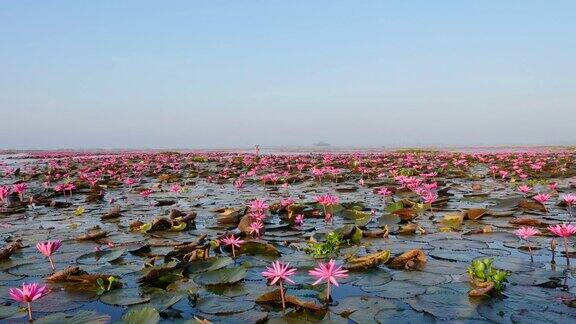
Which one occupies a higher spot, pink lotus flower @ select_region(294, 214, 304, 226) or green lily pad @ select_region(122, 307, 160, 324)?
green lily pad @ select_region(122, 307, 160, 324)

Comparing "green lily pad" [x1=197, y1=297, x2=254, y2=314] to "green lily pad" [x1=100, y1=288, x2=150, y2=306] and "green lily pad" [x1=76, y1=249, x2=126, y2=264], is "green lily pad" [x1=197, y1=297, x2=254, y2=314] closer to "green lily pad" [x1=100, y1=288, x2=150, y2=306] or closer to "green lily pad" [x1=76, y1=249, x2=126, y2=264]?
"green lily pad" [x1=100, y1=288, x2=150, y2=306]

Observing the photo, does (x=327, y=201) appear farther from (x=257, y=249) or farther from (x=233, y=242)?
(x=233, y=242)

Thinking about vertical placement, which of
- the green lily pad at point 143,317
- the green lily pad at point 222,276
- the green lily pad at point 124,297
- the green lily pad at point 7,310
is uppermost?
the green lily pad at point 143,317

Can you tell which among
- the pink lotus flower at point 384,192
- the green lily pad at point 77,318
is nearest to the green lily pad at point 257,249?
the green lily pad at point 77,318

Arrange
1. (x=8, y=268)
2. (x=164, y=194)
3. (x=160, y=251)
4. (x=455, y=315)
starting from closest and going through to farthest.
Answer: (x=455, y=315)
(x=8, y=268)
(x=160, y=251)
(x=164, y=194)

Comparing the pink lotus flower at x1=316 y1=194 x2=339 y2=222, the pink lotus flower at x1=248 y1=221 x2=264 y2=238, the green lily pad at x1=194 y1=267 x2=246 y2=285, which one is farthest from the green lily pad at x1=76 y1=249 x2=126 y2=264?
the pink lotus flower at x1=316 y1=194 x2=339 y2=222

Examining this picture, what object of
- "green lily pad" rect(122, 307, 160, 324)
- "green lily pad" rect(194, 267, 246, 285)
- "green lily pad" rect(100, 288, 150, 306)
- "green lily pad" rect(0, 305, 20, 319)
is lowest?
"green lily pad" rect(100, 288, 150, 306)

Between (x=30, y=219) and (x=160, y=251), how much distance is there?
3.78 m

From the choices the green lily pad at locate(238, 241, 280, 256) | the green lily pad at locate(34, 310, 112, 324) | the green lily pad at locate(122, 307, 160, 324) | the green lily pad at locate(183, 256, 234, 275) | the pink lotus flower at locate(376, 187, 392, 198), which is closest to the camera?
the green lily pad at locate(122, 307, 160, 324)

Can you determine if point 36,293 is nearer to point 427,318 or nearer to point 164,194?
point 427,318

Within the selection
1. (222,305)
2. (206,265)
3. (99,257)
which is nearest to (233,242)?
(206,265)

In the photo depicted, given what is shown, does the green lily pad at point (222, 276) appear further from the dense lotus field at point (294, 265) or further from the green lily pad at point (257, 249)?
the green lily pad at point (257, 249)

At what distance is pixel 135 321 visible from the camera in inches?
104

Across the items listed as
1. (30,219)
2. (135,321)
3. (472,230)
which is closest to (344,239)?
(472,230)
